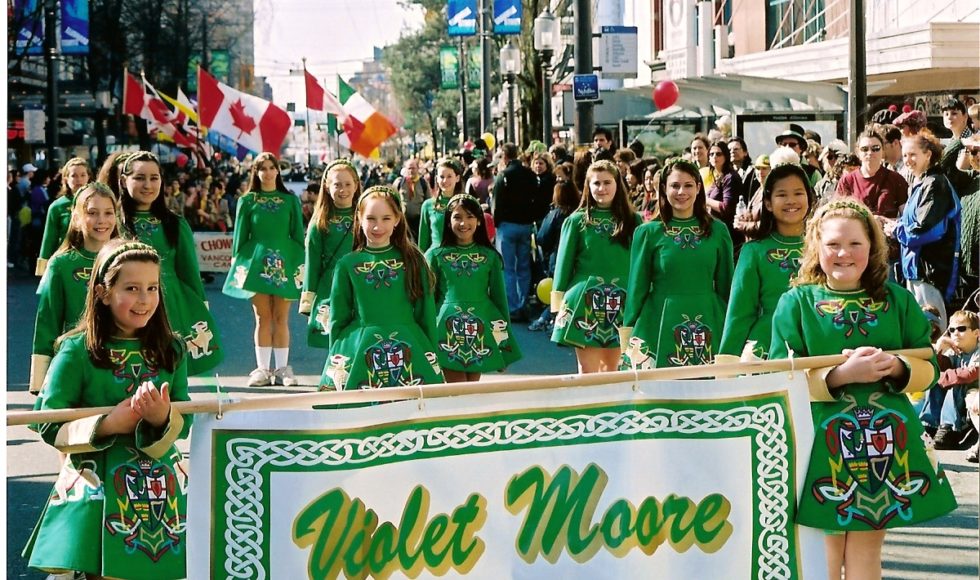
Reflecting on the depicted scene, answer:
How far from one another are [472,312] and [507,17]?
23304mm

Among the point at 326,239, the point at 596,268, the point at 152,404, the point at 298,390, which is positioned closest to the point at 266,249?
the point at 298,390

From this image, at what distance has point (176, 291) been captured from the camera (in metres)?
8.48

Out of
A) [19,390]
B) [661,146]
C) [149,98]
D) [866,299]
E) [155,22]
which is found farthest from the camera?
[155,22]

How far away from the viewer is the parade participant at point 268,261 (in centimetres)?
1156

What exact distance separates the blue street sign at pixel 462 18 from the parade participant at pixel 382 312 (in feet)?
92.3

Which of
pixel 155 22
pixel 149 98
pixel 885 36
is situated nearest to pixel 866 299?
pixel 885 36

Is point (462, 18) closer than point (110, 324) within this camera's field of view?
No

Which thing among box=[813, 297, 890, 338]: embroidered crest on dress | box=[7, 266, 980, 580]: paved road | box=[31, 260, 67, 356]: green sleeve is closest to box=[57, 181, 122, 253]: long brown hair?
box=[31, 260, 67, 356]: green sleeve

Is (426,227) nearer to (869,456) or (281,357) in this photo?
(281,357)

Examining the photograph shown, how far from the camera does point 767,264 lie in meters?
6.75

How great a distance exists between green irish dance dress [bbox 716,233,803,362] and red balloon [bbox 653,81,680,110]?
14.3m

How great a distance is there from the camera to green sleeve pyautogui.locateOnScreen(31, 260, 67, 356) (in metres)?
6.93

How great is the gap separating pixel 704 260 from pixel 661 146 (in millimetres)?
12897

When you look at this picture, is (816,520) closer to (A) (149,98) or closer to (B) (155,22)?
(A) (149,98)
